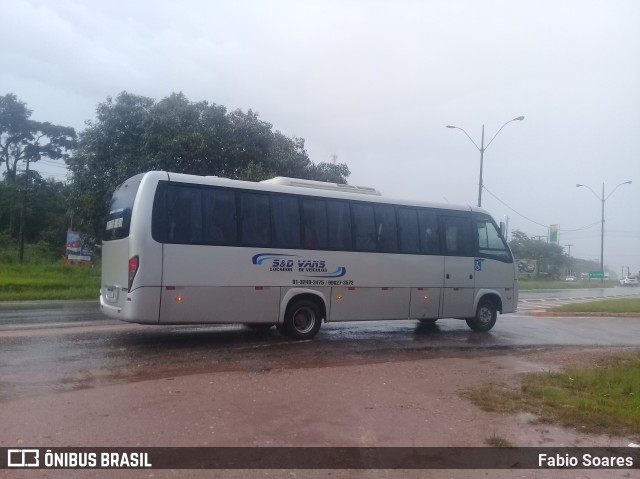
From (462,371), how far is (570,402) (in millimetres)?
2232

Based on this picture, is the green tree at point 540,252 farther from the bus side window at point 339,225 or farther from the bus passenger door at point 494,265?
the bus side window at point 339,225

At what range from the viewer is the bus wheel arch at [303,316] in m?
12.1

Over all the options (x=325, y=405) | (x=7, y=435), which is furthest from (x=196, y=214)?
(x=7, y=435)

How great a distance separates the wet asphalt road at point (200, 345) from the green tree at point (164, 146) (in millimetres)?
7310

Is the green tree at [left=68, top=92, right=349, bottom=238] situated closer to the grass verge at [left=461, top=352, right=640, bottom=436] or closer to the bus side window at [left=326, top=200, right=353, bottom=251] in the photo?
the bus side window at [left=326, top=200, right=353, bottom=251]

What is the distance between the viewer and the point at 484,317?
50.2 ft

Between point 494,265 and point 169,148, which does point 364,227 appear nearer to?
point 494,265

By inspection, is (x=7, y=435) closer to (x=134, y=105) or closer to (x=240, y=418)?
(x=240, y=418)

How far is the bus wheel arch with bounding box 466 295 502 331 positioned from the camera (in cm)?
1520

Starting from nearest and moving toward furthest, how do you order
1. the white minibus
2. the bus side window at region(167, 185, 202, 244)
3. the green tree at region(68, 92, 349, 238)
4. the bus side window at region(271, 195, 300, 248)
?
the white minibus → the bus side window at region(167, 185, 202, 244) → the bus side window at region(271, 195, 300, 248) → the green tree at region(68, 92, 349, 238)

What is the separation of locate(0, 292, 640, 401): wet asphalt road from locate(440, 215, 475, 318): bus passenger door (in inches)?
26.3

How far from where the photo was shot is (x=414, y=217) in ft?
46.2

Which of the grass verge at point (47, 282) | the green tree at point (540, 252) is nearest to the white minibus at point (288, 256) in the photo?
the grass verge at point (47, 282)

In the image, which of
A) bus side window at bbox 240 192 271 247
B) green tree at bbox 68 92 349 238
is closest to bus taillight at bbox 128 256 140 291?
bus side window at bbox 240 192 271 247
